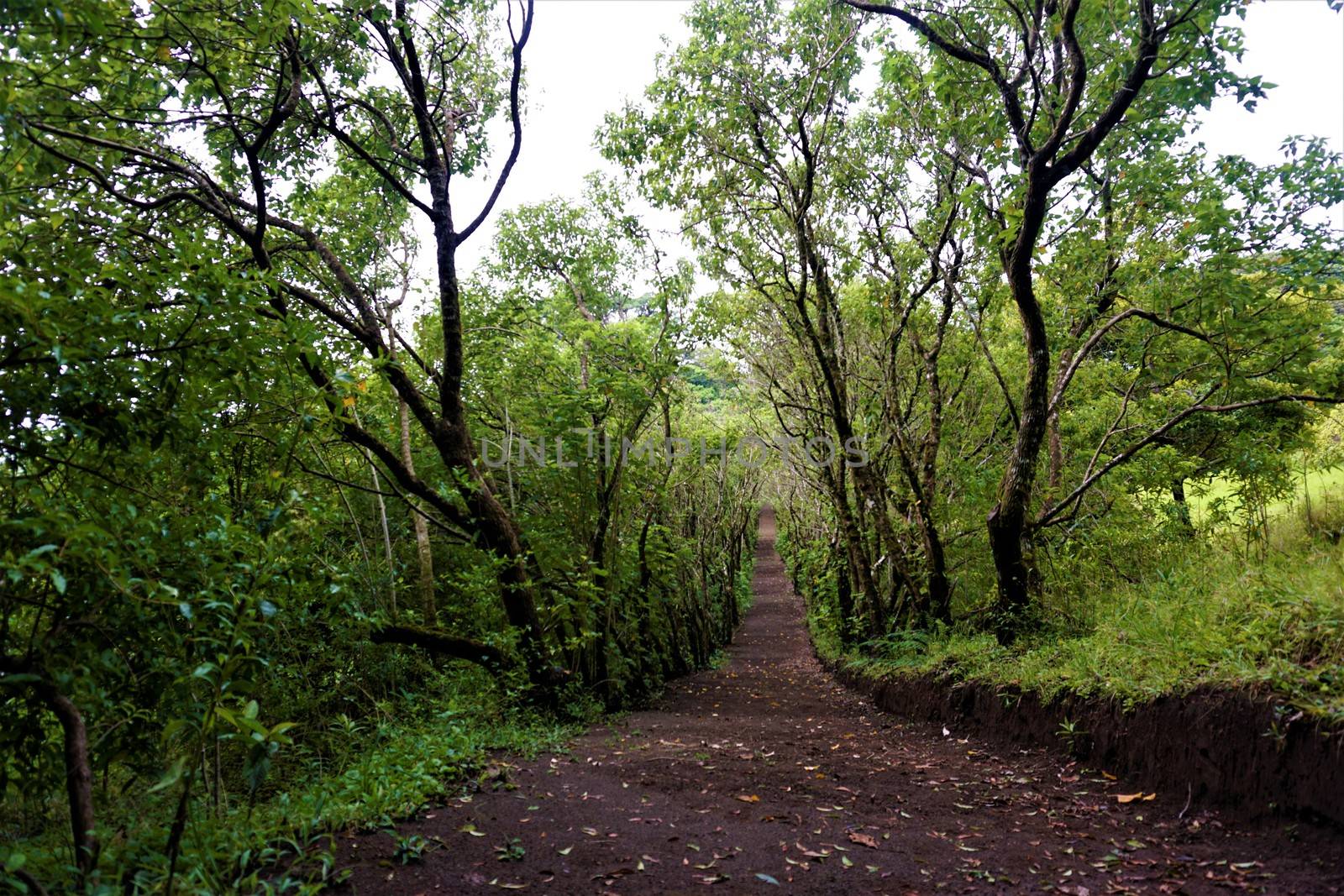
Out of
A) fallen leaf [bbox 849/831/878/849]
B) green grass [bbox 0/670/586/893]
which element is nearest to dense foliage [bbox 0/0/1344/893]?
green grass [bbox 0/670/586/893]

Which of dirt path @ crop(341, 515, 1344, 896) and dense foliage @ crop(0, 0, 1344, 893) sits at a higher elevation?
dense foliage @ crop(0, 0, 1344, 893)

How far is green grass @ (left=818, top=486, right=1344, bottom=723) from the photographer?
360 centimetres

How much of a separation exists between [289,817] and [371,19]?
17.6 ft

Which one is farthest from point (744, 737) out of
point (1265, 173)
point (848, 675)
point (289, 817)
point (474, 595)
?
point (1265, 173)

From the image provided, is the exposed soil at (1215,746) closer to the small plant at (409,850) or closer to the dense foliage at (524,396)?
the dense foliage at (524,396)

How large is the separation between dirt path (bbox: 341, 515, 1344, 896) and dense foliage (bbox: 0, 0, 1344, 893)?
0.54 m

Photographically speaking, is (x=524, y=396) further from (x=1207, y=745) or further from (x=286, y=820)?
(x=1207, y=745)

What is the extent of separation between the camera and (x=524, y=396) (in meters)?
8.97

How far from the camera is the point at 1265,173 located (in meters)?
7.21

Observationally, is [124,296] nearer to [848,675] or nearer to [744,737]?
[744,737]

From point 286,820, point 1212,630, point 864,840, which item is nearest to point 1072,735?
point 1212,630
